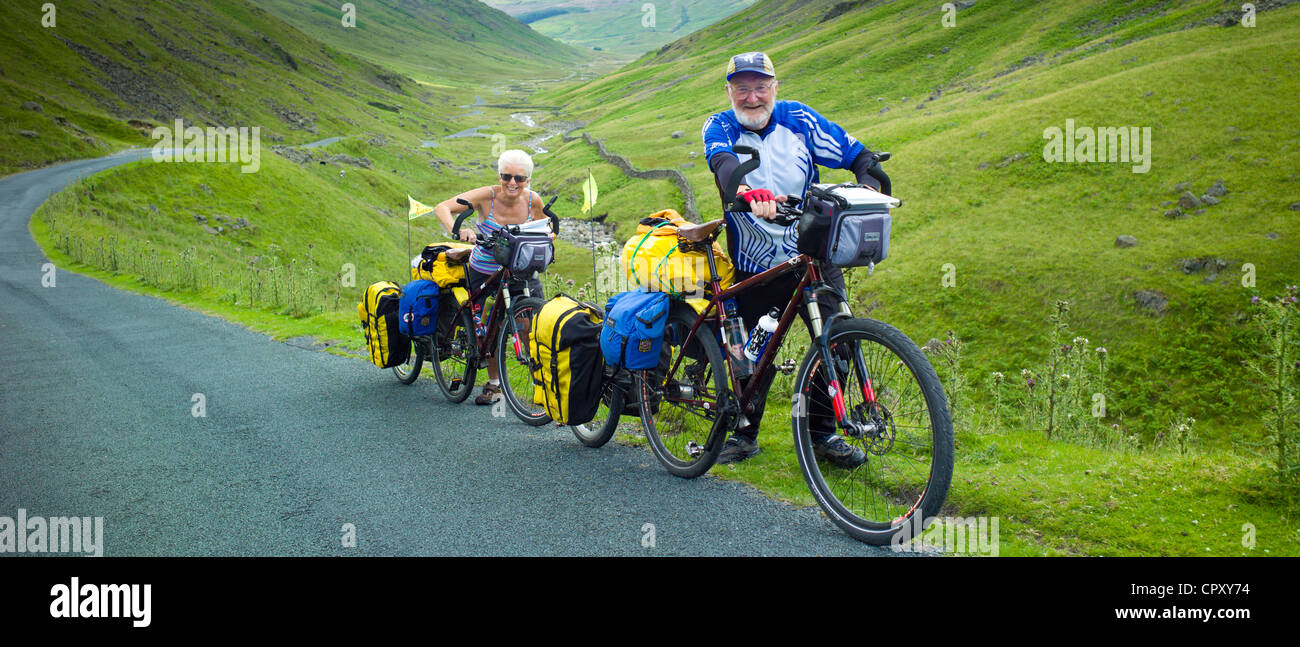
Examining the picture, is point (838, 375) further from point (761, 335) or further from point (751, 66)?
point (751, 66)

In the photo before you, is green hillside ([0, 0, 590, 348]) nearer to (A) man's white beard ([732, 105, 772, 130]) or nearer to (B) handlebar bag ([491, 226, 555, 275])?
(B) handlebar bag ([491, 226, 555, 275])

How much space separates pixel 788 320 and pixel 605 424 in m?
2.22

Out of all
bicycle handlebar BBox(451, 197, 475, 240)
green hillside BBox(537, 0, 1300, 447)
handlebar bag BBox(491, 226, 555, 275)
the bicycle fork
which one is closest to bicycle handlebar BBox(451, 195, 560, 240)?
bicycle handlebar BBox(451, 197, 475, 240)

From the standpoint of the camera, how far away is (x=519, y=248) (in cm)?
714

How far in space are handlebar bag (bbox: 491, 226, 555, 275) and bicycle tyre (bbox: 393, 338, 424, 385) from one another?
2273 millimetres

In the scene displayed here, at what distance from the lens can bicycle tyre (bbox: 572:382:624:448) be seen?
6.20 m

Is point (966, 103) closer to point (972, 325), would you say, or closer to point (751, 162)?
point (972, 325)

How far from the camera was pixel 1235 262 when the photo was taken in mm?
22094

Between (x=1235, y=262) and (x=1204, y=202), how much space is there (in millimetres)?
5597

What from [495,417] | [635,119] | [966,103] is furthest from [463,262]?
[635,119]

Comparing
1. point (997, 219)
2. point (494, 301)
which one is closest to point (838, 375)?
point (494, 301)

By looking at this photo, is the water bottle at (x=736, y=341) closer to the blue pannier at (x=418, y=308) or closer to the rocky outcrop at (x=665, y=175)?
the blue pannier at (x=418, y=308)

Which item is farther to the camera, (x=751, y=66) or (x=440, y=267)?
(x=440, y=267)
